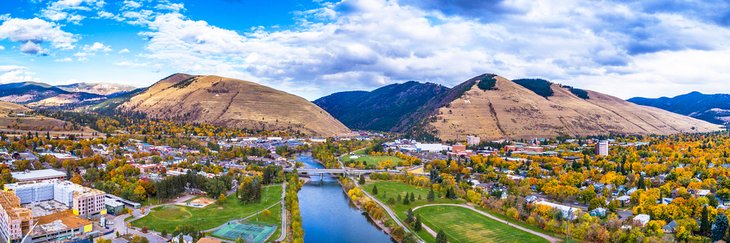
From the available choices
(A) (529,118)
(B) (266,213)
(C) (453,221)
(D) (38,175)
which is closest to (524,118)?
(A) (529,118)

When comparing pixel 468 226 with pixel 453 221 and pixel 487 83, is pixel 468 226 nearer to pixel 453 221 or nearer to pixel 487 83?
pixel 453 221

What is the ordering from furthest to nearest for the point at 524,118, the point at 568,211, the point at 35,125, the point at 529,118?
the point at 529,118 < the point at 524,118 < the point at 35,125 < the point at 568,211

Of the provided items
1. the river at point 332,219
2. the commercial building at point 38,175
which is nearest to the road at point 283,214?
the river at point 332,219

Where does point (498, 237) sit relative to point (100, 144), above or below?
below

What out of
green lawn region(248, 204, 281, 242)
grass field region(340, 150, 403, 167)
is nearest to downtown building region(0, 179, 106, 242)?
green lawn region(248, 204, 281, 242)

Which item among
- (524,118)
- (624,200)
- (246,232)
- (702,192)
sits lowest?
(246,232)

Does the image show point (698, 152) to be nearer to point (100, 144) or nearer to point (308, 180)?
point (308, 180)

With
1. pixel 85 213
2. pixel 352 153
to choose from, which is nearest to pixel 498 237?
pixel 85 213

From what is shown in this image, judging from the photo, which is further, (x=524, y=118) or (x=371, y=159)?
(x=524, y=118)
